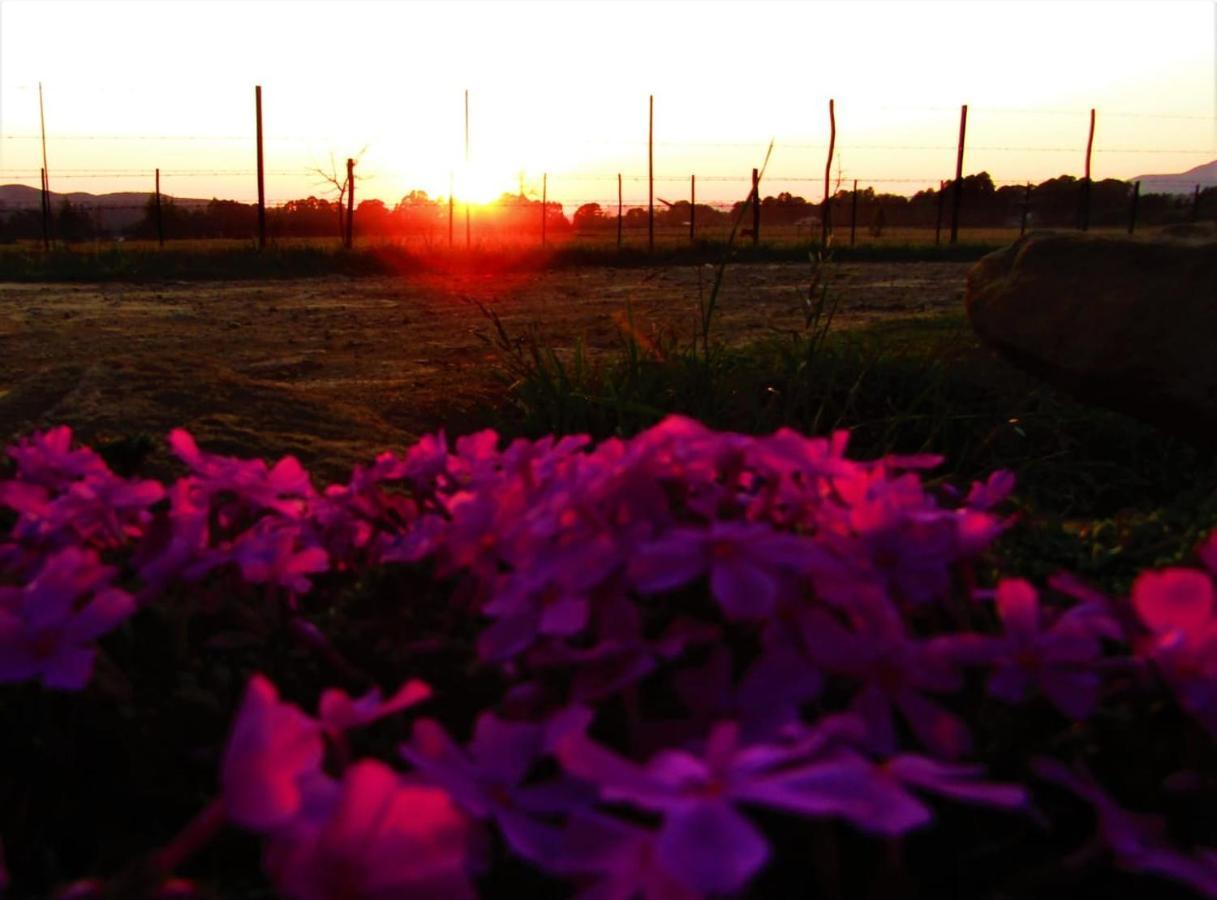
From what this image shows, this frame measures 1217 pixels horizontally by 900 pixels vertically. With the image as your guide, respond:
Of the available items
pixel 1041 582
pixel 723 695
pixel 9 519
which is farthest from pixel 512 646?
pixel 9 519

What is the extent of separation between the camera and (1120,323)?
358cm

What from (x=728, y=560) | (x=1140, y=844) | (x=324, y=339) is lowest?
(x=324, y=339)

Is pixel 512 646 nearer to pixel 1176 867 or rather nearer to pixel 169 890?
→ pixel 169 890

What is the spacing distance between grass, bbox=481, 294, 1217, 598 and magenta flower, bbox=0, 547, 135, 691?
209cm

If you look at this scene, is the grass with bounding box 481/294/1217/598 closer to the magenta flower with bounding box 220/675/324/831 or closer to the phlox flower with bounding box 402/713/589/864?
the phlox flower with bounding box 402/713/589/864

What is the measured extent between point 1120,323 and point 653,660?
3296mm

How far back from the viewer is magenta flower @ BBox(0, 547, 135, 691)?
0.75 meters

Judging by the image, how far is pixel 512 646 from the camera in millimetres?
734

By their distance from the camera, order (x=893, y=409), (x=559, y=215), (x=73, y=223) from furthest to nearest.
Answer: (x=73, y=223) → (x=559, y=215) → (x=893, y=409)

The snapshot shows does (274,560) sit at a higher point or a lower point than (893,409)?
higher

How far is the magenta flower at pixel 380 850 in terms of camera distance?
50 cm

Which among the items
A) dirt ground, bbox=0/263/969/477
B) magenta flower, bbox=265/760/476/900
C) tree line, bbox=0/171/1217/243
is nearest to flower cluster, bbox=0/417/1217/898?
magenta flower, bbox=265/760/476/900

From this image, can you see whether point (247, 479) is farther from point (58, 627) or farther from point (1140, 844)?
point (1140, 844)

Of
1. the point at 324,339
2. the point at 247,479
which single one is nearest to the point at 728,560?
the point at 247,479
